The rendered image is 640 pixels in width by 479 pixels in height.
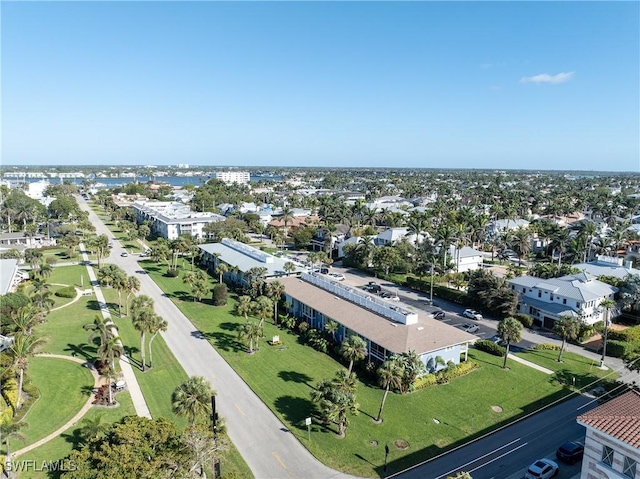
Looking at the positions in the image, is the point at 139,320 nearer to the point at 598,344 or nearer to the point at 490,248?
the point at 598,344

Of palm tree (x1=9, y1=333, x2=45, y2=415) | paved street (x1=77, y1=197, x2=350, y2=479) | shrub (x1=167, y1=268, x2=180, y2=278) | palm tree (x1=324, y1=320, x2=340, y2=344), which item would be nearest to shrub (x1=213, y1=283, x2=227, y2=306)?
paved street (x1=77, y1=197, x2=350, y2=479)

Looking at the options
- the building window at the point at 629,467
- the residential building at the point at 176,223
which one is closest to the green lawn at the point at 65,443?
the building window at the point at 629,467

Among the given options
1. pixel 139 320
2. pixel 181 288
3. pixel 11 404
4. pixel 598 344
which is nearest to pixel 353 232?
pixel 181 288

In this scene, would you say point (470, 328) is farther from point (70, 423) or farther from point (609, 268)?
point (70, 423)

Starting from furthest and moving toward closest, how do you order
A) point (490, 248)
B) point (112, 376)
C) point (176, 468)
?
point (490, 248) → point (112, 376) → point (176, 468)

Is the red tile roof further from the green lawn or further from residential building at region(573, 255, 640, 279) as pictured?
residential building at region(573, 255, 640, 279)

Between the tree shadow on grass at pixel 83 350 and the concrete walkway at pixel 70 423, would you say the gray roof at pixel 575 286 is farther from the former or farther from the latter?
the tree shadow on grass at pixel 83 350

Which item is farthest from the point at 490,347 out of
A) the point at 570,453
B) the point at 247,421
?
the point at 247,421
